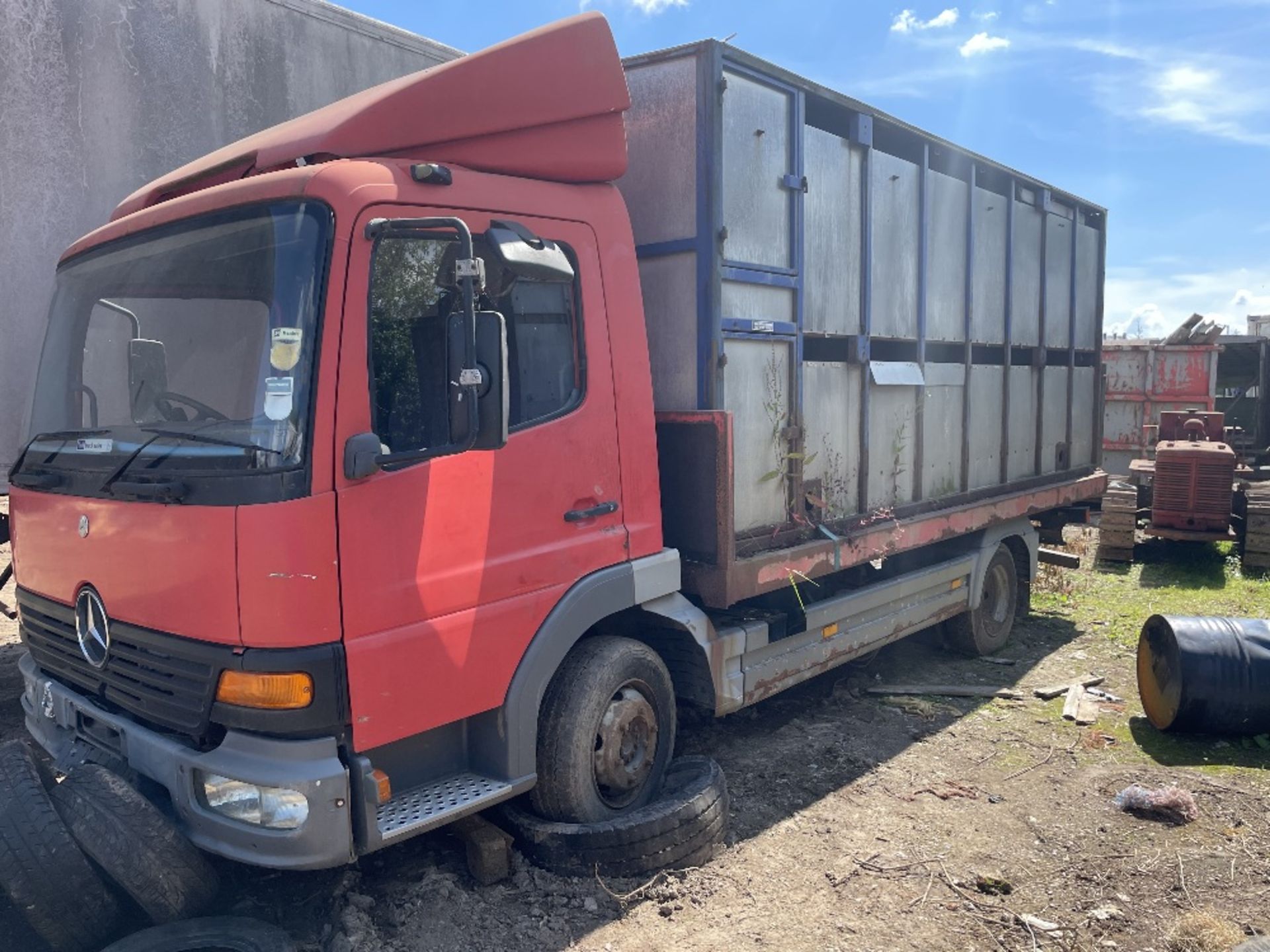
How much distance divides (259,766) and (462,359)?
1.38m

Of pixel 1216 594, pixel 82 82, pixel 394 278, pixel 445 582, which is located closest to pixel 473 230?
pixel 394 278

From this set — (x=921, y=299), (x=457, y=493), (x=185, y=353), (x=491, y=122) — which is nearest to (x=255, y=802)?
(x=457, y=493)

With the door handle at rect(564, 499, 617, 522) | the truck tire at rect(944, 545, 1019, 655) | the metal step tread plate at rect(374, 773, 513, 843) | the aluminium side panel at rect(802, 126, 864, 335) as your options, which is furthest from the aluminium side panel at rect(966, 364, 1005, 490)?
the metal step tread plate at rect(374, 773, 513, 843)

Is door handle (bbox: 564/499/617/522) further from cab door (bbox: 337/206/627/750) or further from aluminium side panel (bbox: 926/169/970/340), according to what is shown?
aluminium side panel (bbox: 926/169/970/340)

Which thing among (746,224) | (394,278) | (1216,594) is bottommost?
(1216,594)

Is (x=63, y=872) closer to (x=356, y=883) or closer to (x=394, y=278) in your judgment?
(x=356, y=883)

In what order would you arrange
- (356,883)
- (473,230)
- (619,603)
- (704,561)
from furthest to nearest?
(704,561) → (619,603) → (356,883) → (473,230)

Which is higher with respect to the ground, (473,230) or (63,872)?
(473,230)

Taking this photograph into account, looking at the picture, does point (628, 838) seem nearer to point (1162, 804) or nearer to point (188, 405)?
point (188, 405)

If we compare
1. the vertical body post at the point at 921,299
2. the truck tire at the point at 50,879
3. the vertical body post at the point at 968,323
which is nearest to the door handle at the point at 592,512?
the truck tire at the point at 50,879

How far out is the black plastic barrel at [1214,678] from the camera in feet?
17.6

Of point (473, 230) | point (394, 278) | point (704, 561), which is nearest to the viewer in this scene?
point (394, 278)

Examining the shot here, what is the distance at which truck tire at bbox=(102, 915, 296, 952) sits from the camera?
3033 millimetres

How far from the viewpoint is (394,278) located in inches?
126
